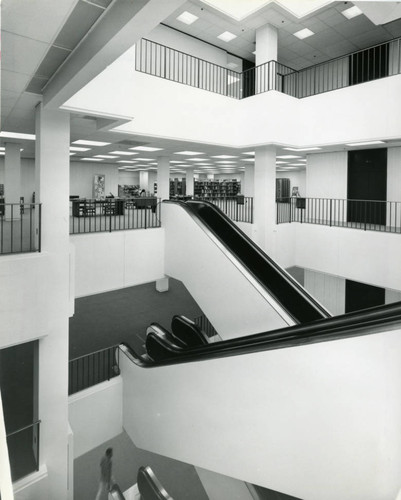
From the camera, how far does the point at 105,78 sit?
6.69 metres

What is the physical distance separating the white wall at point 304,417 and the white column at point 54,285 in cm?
252

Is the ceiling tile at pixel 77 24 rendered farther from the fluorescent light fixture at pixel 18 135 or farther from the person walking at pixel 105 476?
the person walking at pixel 105 476

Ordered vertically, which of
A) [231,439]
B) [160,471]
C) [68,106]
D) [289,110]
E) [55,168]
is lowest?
[160,471]

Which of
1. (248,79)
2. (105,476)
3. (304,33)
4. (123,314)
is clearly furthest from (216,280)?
(248,79)

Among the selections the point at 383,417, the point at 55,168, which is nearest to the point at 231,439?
the point at 383,417

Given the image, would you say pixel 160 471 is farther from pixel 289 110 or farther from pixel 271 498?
pixel 289 110

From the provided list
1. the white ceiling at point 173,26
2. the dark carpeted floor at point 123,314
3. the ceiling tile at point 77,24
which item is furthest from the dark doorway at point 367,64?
the ceiling tile at point 77,24

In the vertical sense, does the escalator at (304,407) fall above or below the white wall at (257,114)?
below

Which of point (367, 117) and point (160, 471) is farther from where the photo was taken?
point (367, 117)

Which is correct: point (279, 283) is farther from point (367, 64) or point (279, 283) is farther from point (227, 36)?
point (367, 64)

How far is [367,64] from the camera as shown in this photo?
1293 cm

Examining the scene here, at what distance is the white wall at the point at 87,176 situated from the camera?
71.4 ft

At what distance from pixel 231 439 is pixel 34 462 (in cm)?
460

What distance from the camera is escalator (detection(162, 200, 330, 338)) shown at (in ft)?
23.4
